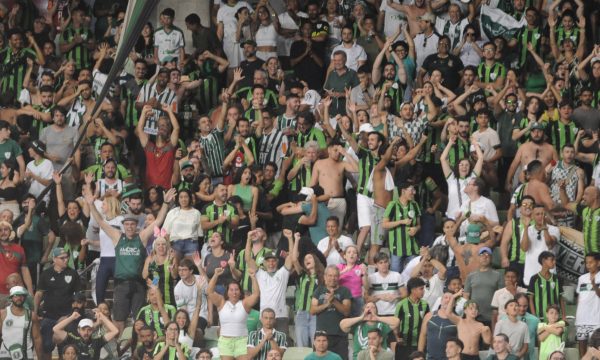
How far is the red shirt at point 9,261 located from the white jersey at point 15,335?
0.85 meters

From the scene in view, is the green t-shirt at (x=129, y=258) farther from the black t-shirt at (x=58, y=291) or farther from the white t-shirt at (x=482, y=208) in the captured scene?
the white t-shirt at (x=482, y=208)

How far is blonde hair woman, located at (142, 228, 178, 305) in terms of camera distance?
38.4 feet

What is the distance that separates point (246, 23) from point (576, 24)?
12.9ft

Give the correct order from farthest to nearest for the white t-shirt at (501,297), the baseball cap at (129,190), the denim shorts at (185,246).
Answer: the baseball cap at (129,190), the denim shorts at (185,246), the white t-shirt at (501,297)

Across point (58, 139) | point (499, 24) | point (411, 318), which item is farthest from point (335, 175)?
point (499, 24)

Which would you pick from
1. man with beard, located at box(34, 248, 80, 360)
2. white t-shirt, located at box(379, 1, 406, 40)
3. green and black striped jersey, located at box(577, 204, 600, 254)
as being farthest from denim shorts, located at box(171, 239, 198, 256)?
white t-shirt, located at box(379, 1, 406, 40)

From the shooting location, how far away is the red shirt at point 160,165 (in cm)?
1355

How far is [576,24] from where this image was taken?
590 inches

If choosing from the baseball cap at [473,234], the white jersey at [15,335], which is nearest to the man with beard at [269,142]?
the baseball cap at [473,234]

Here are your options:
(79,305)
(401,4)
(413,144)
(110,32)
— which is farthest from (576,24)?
(79,305)

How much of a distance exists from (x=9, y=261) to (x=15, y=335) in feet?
3.65

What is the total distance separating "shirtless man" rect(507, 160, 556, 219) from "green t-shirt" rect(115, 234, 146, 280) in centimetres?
362

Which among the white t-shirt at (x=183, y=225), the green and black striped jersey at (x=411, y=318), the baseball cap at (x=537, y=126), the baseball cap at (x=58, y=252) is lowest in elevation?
the green and black striped jersey at (x=411, y=318)

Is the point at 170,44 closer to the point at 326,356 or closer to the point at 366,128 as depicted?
the point at 366,128
